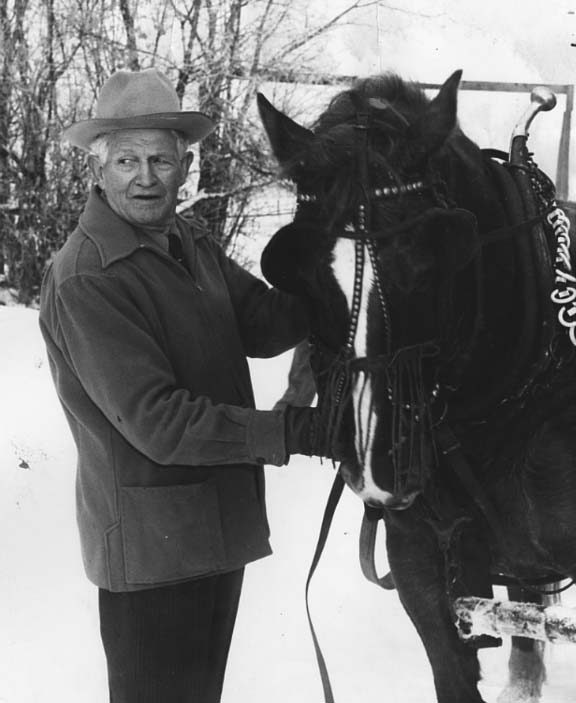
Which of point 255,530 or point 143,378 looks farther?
point 255,530

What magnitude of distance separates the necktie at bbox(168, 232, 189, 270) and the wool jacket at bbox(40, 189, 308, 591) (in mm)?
13

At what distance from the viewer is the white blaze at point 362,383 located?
5.78 feet

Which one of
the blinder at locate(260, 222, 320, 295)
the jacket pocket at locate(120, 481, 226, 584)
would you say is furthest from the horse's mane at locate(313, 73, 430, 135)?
the jacket pocket at locate(120, 481, 226, 584)

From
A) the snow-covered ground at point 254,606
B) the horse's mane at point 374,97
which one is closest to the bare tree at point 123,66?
the snow-covered ground at point 254,606

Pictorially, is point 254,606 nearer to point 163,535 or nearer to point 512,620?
point 512,620

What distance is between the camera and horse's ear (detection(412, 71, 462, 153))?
5.91 feet

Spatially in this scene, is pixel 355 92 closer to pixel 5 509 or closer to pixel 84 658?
pixel 84 658

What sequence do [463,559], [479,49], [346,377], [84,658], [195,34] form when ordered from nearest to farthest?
[346,377] < [463,559] < [84,658] < [479,49] < [195,34]

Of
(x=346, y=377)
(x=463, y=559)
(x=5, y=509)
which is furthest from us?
(x=5, y=509)

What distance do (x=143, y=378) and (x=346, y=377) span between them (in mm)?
447

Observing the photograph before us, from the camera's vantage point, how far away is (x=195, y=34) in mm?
7145

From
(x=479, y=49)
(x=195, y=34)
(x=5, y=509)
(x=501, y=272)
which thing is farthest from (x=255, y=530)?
(x=195, y=34)

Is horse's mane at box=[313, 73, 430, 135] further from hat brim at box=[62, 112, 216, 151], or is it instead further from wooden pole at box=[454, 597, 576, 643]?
wooden pole at box=[454, 597, 576, 643]

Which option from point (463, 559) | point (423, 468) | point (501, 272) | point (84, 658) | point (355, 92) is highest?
point (355, 92)
